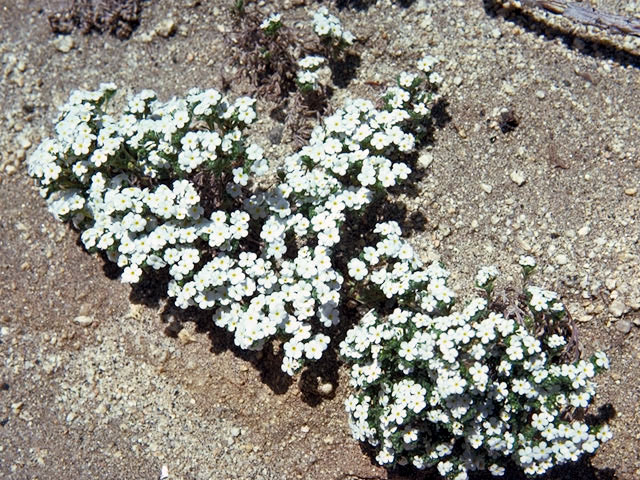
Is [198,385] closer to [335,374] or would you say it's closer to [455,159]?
[335,374]

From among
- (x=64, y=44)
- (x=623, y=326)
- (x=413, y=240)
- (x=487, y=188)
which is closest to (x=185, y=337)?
(x=413, y=240)

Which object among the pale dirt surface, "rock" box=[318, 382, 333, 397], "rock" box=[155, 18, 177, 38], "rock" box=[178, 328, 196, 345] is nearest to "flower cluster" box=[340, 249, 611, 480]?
"rock" box=[318, 382, 333, 397]

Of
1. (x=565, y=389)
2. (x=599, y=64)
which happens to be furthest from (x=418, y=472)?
(x=599, y=64)

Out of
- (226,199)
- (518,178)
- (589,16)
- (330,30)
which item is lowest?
(226,199)

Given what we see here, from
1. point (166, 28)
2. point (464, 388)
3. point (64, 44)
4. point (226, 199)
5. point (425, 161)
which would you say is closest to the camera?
point (464, 388)

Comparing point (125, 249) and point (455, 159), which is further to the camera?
point (455, 159)

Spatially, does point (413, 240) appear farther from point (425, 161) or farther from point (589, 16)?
point (589, 16)
